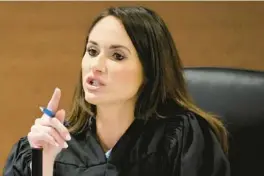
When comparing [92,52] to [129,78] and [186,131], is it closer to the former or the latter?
[129,78]

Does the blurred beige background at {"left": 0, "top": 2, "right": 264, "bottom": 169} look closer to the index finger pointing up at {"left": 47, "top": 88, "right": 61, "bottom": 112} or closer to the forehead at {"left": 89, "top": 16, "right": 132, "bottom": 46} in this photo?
the forehead at {"left": 89, "top": 16, "right": 132, "bottom": 46}

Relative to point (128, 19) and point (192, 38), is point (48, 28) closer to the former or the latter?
point (192, 38)

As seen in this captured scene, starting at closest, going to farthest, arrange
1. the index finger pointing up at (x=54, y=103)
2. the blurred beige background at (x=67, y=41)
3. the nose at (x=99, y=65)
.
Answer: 1. the index finger pointing up at (x=54, y=103)
2. the nose at (x=99, y=65)
3. the blurred beige background at (x=67, y=41)

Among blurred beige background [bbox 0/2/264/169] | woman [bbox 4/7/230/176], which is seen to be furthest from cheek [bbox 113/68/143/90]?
blurred beige background [bbox 0/2/264/169]

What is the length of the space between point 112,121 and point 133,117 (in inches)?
2.1

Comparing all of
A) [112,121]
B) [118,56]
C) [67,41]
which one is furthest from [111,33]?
[67,41]

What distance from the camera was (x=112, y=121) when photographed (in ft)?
3.95

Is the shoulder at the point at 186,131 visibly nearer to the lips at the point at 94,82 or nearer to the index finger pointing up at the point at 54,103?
the lips at the point at 94,82

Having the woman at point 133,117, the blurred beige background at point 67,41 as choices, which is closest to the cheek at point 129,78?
the woman at point 133,117

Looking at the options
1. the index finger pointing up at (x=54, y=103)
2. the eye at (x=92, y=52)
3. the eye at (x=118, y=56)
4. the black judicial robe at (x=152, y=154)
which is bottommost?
the black judicial robe at (x=152, y=154)

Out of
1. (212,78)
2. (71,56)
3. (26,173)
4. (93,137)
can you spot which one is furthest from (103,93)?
(71,56)

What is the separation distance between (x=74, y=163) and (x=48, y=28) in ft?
3.03

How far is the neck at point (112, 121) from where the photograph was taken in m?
1.19

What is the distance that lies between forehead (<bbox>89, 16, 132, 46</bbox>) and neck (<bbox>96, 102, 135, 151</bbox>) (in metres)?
0.15
